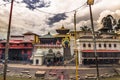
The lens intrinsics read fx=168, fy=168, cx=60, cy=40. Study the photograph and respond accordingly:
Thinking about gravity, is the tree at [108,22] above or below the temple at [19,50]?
above

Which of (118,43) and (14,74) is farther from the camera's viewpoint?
(118,43)

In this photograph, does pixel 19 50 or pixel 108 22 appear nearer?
pixel 19 50

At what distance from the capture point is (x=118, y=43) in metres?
52.7

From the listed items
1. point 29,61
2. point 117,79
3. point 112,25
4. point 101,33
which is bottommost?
point 117,79

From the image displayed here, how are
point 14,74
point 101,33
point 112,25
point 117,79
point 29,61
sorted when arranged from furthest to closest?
point 112,25 → point 101,33 → point 29,61 → point 14,74 → point 117,79

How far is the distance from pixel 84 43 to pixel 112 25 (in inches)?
1023

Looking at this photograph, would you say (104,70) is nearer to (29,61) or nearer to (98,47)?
(98,47)

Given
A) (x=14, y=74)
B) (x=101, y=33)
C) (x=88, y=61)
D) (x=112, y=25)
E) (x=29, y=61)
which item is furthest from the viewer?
(x=112, y=25)

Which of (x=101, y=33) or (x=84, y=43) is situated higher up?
(x=101, y=33)

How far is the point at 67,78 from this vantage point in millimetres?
36312

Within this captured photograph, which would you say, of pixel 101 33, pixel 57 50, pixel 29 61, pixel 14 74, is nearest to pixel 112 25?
pixel 101 33

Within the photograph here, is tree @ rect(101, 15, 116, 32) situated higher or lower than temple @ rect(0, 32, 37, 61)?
higher

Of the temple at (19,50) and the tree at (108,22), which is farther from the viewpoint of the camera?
the tree at (108,22)

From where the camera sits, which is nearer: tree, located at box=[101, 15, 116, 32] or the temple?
the temple
